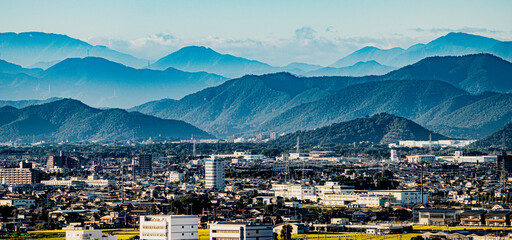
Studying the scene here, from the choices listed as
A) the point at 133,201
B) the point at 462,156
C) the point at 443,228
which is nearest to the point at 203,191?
the point at 133,201

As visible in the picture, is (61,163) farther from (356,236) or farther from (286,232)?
(356,236)

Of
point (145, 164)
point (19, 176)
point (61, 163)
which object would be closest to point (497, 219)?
point (19, 176)

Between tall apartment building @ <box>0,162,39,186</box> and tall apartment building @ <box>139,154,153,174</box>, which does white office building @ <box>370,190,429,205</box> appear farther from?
tall apartment building @ <box>139,154,153,174</box>

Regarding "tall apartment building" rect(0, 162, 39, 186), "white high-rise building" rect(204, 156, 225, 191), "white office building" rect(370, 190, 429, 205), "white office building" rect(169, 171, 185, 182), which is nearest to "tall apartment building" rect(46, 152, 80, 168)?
"tall apartment building" rect(0, 162, 39, 186)

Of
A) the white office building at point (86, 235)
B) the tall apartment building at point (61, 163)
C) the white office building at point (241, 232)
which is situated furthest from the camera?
the tall apartment building at point (61, 163)

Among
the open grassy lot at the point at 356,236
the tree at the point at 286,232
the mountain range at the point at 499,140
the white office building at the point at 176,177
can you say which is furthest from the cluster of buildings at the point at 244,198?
the mountain range at the point at 499,140

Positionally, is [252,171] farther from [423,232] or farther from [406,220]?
Answer: [423,232]

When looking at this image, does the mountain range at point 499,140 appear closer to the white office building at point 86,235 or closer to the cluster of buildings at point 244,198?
the cluster of buildings at point 244,198
